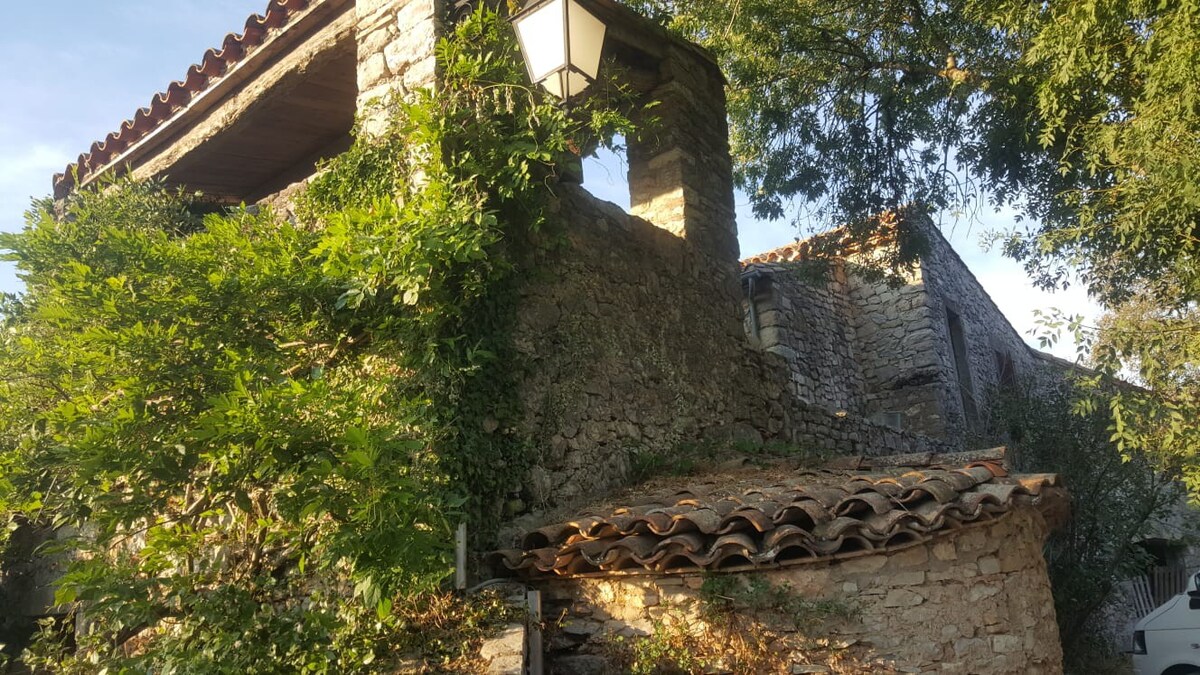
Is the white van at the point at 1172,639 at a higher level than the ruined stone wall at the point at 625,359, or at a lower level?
lower

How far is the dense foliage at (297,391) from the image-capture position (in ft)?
10.0

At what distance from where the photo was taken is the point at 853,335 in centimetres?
1184

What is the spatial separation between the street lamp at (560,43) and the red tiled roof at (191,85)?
206 centimetres

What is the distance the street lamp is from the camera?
382cm

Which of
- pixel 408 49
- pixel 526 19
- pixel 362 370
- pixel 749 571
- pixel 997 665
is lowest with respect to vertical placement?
pixel 997 665

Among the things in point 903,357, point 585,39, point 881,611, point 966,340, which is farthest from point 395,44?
point 966,340

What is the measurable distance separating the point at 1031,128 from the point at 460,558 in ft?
17.4

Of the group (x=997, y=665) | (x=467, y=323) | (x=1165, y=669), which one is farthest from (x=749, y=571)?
(x=1165, y=669)

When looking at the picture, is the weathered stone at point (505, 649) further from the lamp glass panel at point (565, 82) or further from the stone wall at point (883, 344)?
the stone wall at point (883, 344)

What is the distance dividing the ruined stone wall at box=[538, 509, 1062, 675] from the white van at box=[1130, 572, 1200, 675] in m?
5.27

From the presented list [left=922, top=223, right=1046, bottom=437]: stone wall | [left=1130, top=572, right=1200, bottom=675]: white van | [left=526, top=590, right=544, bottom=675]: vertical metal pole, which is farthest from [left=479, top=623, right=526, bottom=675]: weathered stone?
[left=922, top=223, right=1046, bottom=437]: stone wall

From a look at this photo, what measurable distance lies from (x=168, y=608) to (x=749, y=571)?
2.32m

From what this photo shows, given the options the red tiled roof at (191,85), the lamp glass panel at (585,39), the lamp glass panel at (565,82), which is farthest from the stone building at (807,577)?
the red tiled roof at (191,85)

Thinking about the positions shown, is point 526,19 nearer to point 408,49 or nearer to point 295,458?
point 408,49
